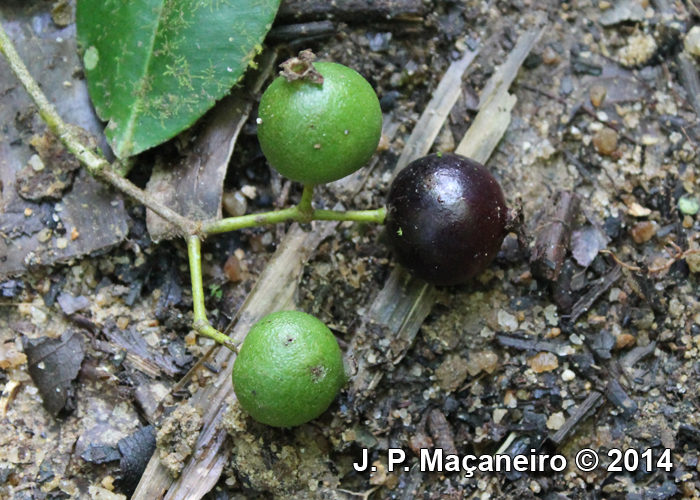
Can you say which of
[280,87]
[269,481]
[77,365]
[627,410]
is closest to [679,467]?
[627,410]

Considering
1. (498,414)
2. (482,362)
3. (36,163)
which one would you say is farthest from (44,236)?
(498,414)

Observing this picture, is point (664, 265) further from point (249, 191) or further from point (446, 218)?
point (249, 191)

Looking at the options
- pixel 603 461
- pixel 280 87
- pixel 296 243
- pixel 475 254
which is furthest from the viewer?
pixel 296 243

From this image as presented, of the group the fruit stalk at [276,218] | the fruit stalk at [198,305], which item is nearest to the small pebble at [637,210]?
the fruit stalk at [276,218]

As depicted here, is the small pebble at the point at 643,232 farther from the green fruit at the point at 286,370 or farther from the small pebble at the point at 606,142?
the green fruit at the point at 286,370

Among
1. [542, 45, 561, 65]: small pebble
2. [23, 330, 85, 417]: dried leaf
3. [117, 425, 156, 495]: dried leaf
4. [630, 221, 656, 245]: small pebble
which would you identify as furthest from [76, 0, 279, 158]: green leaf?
[630, 221, 656, 245]: small pebble

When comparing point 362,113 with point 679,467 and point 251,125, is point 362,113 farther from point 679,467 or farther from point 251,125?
point 679,467

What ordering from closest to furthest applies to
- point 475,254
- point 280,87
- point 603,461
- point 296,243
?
point 280,87 → point 475,254 → point 603,461 → point 296,243

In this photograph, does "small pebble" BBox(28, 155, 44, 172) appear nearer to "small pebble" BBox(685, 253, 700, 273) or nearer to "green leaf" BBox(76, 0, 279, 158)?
→ "green leaf" BBox(76, 0, 279, 158)
